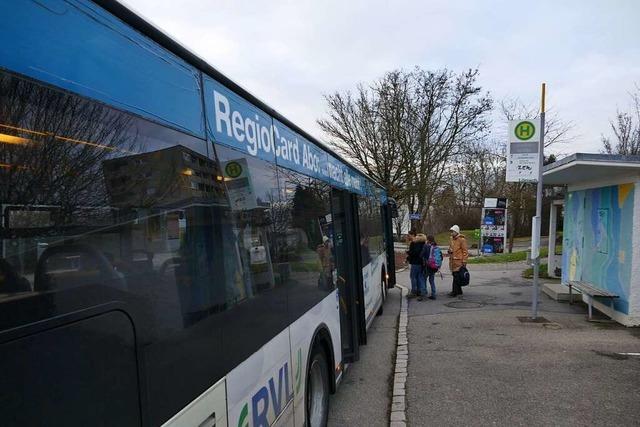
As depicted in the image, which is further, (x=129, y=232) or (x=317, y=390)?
(x=317, y=390)

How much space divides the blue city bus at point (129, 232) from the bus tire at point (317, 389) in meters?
0.94

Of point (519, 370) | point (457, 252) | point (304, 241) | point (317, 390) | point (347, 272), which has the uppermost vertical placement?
point (304, 241)

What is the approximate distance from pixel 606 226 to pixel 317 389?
744cm

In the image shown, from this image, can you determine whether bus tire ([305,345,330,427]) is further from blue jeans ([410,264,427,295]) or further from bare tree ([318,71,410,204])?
bare tree ([318,71,410,204])

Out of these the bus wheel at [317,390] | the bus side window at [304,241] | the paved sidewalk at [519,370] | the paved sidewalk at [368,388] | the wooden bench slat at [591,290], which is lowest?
the paved sidewalk at [368,388]

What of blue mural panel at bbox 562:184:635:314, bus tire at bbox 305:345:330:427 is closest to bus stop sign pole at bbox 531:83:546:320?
blue mural panel at bbox 562:184:635:314

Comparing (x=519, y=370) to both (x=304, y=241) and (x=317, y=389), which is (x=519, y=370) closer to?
(x=317, y=389)

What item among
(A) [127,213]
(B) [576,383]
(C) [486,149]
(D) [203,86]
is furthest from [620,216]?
(C) [486,149]

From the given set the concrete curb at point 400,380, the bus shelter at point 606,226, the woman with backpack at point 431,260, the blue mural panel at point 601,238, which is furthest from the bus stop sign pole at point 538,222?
the woman with backpack at point 431,260

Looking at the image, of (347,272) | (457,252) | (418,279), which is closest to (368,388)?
(347,272)

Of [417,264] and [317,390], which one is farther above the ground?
[417,264]

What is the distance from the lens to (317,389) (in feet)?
15.2

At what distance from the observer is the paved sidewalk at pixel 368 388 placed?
511cm

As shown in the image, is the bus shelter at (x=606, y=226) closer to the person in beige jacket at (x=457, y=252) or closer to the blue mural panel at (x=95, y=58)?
the person in beige jacket at (x=457, y=252)
